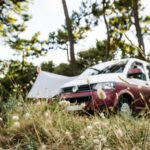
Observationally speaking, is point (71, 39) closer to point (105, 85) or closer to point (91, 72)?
point (91, 72)

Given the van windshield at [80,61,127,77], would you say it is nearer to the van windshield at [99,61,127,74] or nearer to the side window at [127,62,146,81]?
the van windshield at [99,61,127,74]

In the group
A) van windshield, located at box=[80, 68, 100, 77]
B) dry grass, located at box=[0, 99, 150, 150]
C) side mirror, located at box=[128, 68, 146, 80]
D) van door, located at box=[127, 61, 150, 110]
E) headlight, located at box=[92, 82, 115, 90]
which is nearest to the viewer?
dry grass, located at box=[0, 99, 150, 150]

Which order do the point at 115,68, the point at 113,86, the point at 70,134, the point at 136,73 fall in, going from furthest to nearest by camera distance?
the point at 115,68 < the point at 136,73 < the point at 113,86 < the point at 70,134

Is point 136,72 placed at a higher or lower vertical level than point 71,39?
lower

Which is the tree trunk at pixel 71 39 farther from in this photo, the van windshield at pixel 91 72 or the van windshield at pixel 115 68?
the van windshield at pixel 115 68

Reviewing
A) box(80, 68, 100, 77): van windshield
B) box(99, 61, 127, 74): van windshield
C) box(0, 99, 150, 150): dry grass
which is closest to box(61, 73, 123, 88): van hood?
box(99, 61, 127, 74): van windshield

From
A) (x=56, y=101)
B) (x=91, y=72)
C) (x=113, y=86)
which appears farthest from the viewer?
(x=91, y=72)

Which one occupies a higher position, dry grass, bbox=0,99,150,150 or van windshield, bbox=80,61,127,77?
van windshield, bbox=80,61,127,77

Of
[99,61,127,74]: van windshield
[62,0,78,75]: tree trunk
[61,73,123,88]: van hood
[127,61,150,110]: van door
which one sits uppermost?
[62,0,78,75]: tree trunk

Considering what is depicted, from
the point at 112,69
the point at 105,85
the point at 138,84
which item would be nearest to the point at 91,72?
the point at 112,69

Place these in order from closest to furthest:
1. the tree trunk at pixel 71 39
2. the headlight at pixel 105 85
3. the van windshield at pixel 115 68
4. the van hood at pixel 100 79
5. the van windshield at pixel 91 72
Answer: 1. the headlight at pixel 105 85
2. the van hood at pixel 100 79
3. the van windshield at pixel 115 68
4. the van windshield at pixel 91 72
5. the tree trunk at pixel 71 39

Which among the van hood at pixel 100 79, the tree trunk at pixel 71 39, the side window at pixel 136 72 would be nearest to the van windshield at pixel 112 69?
the side window at pixel 136 72

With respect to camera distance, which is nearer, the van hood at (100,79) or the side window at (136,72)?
the van hood at (100,79)

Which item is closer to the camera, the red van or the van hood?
the red van
